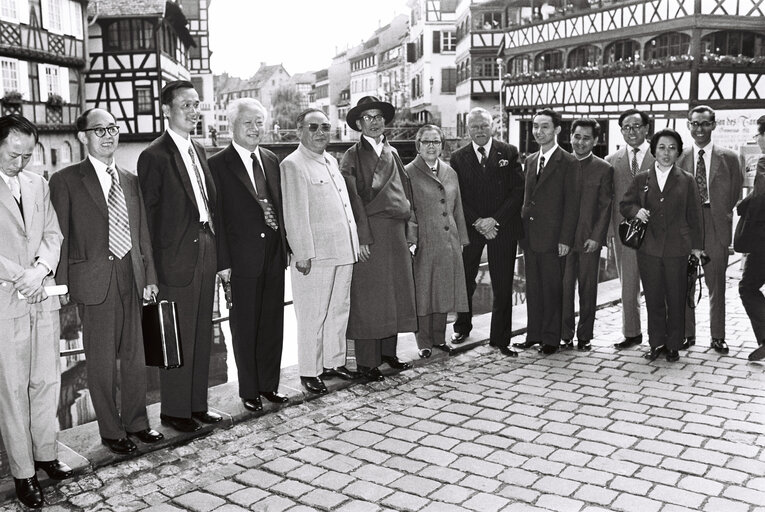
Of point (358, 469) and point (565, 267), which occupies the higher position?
point (565, 267)

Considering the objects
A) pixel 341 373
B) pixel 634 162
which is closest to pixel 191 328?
pixel 341 373

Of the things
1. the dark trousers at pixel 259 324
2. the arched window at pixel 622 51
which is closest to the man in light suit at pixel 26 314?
the dark trousers at pixel 259 324

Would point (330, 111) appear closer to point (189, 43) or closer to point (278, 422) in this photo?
point (189, 43)

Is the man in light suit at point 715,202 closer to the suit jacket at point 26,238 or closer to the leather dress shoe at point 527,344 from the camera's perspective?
the leather dress shoe at point 527,344

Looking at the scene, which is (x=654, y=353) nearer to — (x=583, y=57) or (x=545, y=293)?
(x=545, y=293)

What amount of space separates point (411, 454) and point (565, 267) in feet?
10.3

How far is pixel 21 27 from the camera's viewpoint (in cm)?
2484

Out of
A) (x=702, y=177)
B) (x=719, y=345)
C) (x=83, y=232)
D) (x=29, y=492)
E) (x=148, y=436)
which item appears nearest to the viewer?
(x=29, y=492)

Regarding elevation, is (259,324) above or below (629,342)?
above

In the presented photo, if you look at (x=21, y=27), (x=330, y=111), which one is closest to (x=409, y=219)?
(x=21, y=27)

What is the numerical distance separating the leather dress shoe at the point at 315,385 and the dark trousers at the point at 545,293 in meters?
2.20

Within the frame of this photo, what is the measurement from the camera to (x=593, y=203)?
7281mm

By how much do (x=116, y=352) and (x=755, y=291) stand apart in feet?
17.4

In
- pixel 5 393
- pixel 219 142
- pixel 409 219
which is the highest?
pixel 219 142
